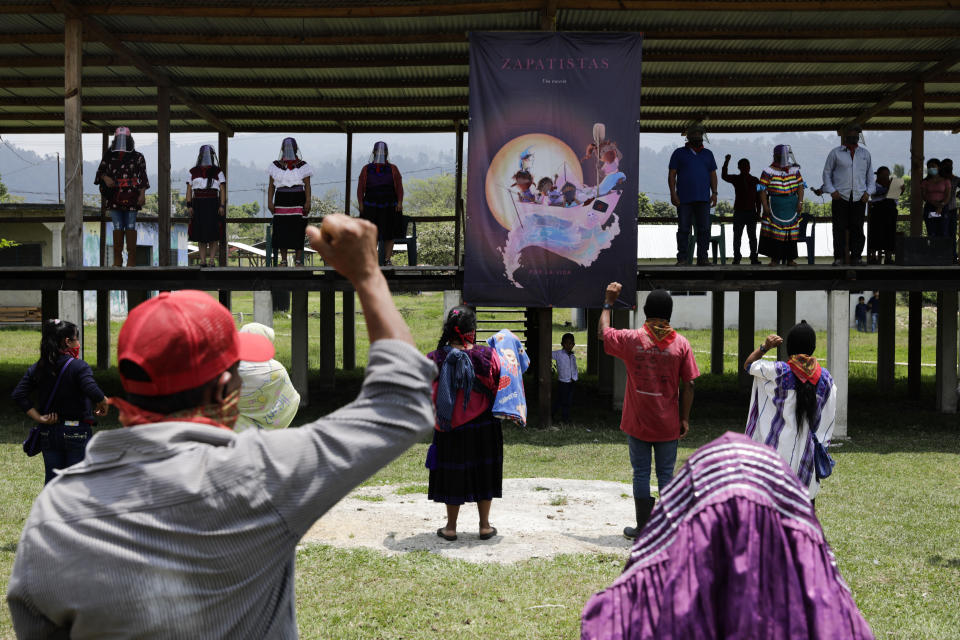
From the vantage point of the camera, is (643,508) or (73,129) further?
(73,129)

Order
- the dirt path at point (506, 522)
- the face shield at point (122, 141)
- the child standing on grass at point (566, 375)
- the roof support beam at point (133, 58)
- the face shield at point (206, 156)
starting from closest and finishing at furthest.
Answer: the dirt path at point (506, 522) → the roof support beam at point (133, 58) → the face shield at point (122, 141) → the face shield at point (206, 156) → the child standing on grass at point (566, 375)

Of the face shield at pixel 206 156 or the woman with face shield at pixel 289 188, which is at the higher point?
the face shield at pixel 206 156

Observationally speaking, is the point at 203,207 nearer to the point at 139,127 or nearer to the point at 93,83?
the point at 93,83

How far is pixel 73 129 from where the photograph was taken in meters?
13.2

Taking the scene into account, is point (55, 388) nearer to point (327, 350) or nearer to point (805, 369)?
point (805, 369)

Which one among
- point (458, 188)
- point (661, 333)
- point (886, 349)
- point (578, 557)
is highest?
point (458, 188)

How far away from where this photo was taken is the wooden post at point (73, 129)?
12.8 m

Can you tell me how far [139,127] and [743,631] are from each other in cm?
1959

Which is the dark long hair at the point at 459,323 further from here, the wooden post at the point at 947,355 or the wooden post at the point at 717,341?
the wooden post at the point at 717,341

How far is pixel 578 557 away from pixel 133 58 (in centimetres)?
1115

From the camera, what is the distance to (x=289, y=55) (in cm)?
1472

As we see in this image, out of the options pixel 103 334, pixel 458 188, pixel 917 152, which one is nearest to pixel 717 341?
pixel 917 152

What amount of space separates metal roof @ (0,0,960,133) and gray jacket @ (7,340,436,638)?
11547 mm

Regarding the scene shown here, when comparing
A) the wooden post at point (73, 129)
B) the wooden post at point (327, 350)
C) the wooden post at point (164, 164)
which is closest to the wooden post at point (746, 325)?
the wooden post at point (327, 350)
